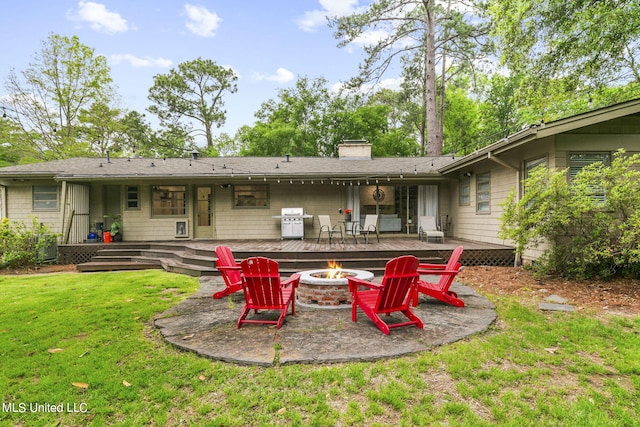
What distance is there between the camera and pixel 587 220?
5660 millimetres

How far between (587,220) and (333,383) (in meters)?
5.76

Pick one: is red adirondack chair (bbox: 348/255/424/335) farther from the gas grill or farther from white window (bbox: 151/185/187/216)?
white window (bbox: 151/185/187/216)

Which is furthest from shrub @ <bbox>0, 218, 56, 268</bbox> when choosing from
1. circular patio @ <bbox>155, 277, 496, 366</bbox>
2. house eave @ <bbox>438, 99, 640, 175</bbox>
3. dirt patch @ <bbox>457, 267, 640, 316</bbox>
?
house eave @ <bbox>438, 99, 640, 175</bbox>

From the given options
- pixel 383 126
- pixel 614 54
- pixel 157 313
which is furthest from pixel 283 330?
pixel 383 126

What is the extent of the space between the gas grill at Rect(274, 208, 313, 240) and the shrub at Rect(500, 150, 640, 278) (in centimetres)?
577

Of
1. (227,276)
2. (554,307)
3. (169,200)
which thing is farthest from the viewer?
(169,200)

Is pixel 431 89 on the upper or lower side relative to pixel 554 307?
upper

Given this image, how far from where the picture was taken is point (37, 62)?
63.4ft

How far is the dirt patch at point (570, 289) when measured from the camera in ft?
14.3

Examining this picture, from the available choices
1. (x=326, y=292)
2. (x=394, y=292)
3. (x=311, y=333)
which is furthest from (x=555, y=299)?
(x=311, y=333)

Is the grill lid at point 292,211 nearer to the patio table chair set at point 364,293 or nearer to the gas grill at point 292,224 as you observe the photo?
the gas grill at point 292,224

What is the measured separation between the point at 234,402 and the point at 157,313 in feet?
8.24

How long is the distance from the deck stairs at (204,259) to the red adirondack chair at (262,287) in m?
2.77

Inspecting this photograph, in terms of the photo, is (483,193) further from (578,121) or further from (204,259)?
(204,259)
